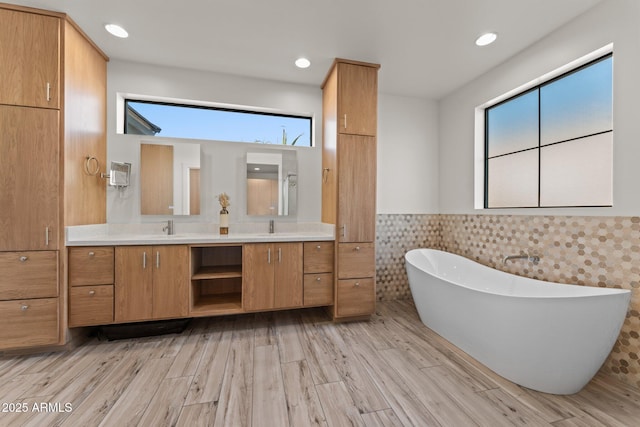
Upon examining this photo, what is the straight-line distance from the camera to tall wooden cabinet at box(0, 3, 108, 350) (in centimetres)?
190

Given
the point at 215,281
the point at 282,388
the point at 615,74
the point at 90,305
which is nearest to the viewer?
the point at 282,388

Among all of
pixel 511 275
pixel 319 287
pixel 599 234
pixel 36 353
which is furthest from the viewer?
pixel 319 287

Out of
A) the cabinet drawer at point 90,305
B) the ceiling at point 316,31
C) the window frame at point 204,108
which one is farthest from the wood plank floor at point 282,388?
the ceiling at point 316,31

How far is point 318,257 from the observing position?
2572 mm

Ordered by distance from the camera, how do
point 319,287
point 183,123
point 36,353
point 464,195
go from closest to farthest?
point 36,353
point 319,287
point 183,123
point 464,195

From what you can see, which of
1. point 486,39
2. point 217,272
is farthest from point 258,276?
point 486,39

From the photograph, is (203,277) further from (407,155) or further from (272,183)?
(407,155)

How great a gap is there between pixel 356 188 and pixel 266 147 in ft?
3.82

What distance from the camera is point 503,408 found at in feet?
4.81

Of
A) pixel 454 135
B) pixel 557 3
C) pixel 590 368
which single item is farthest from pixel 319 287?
pixel 557 3

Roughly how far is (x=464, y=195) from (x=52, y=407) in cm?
387

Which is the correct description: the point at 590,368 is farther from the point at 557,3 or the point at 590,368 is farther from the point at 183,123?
the point at 183,123

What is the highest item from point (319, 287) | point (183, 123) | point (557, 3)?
point (557, 3)

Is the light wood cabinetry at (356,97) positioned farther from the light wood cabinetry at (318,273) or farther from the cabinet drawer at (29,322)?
the cabinet drawer at (29,322)
